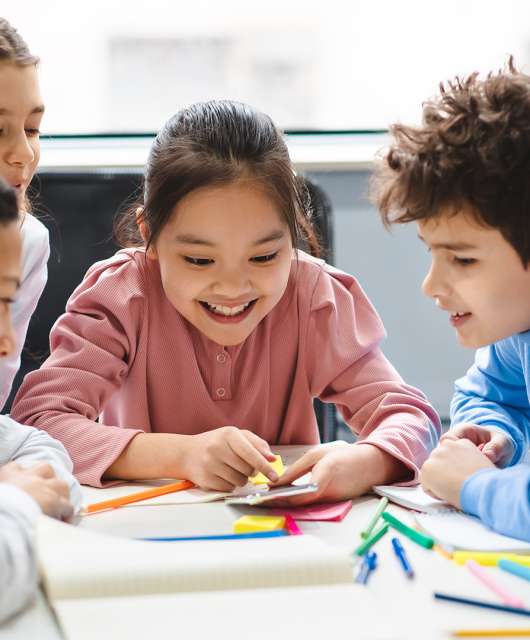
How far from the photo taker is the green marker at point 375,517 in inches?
33.5

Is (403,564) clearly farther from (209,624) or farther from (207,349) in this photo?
(207,349)

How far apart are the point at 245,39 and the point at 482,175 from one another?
176cm

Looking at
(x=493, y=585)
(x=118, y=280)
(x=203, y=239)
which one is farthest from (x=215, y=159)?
(x=493, y=585)

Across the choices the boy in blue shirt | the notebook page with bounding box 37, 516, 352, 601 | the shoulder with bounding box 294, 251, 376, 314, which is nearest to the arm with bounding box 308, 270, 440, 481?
the shoulder with bounding box 294, 251, 376, 314

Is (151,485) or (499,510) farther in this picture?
(151,485)

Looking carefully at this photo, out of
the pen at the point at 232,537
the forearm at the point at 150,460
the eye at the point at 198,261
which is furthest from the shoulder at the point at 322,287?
the pen at the point at 232,537

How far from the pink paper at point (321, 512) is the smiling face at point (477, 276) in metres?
0.25

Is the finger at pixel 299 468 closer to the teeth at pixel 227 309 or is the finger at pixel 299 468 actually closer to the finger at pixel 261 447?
the finger at pixel 261 447

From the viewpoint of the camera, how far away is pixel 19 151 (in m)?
1.20

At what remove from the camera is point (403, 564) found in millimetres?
767

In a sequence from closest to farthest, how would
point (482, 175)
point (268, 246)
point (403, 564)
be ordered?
1. point (403, 564)
2. point (482, 175)
3. point (268, 246)

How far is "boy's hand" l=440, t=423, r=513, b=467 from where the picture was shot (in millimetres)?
1086

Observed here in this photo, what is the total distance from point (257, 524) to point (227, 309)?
1.31ft

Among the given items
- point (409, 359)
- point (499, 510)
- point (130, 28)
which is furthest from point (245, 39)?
point (499, 510)
